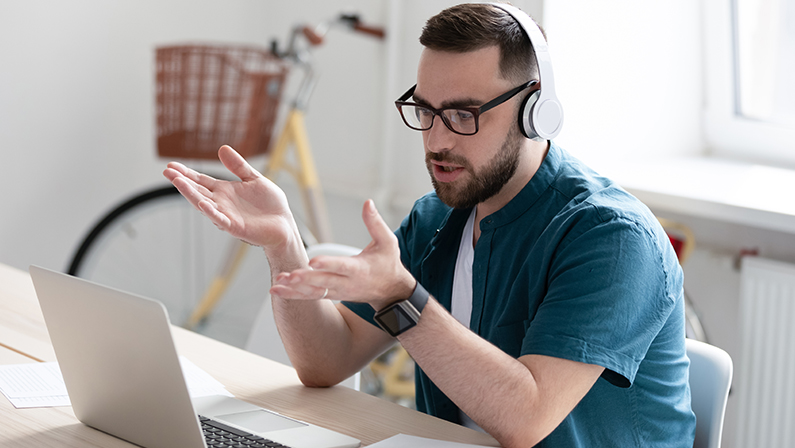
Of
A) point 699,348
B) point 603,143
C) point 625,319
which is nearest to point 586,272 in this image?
point 625,319

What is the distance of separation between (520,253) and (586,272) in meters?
0.17

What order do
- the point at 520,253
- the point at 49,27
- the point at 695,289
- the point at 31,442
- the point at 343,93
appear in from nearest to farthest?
the point at 31,442 → the point at 520,253 → the point at 695,289 → the point at 49,27 → the point at 343,93

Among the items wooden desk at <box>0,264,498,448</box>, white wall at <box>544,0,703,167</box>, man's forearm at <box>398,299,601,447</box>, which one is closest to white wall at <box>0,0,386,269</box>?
white wall at <box>544,0,703,167</box>

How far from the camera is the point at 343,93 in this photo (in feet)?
8.79

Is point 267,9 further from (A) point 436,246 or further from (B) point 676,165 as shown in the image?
(A) point 436,246

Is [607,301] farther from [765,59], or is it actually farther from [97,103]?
[97,103]

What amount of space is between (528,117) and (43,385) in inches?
30.1

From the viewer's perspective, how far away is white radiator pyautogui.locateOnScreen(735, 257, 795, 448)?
1.74 m

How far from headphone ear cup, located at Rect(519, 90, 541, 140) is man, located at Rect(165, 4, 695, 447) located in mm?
A: 13

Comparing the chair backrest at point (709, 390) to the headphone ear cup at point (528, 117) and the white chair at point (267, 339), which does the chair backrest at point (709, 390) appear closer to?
the headphone ear cup at point (528, 117)

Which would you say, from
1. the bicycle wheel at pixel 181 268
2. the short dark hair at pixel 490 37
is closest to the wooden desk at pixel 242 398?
the short dark hair at pixel 490 37

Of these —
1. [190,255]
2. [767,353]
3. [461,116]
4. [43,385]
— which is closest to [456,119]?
[461,116]

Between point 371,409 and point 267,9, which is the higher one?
point 267,9

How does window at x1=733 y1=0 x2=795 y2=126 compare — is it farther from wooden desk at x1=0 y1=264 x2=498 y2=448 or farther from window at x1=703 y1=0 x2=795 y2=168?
wooden desk at x1=0 y1=264 x2=498 y2=448
